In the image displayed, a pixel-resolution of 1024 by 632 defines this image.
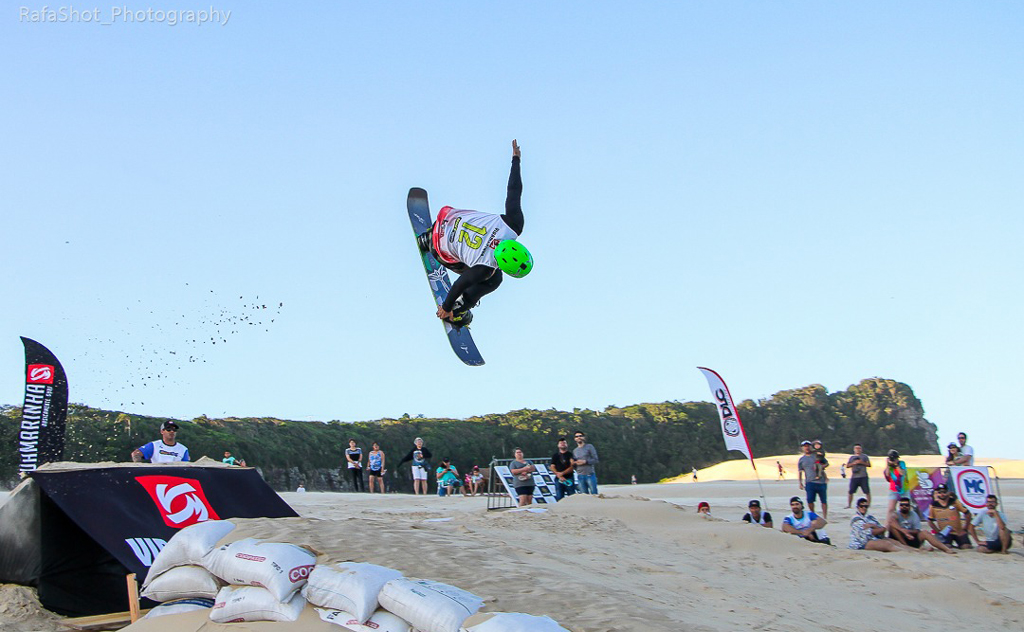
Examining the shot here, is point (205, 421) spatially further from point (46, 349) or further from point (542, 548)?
point (542, 548)

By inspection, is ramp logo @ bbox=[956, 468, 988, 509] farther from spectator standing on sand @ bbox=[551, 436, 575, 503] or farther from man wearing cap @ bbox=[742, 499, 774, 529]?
spectator standing on sand @ bbox=[551, 436, 575, 503]

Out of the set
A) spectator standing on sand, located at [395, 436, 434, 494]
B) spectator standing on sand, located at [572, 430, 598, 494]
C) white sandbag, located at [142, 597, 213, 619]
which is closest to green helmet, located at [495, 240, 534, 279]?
white sandbag, located at [142, 597, 213, 619]

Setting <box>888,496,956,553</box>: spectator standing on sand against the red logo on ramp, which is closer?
<box>888,496,956,553</box>: spectator standing on sand

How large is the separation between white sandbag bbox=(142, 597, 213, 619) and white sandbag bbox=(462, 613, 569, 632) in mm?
1993

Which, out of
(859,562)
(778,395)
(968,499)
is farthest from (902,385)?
(859,562)

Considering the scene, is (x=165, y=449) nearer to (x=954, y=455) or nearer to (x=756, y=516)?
(x=756, y=516)

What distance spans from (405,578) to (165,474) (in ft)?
8.99

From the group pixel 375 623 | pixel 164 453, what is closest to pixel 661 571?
pixel 375 623

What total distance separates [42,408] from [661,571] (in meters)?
9.38

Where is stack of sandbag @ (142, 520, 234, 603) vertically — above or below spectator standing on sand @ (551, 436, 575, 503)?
below

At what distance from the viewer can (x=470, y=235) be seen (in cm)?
930

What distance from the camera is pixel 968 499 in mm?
12258

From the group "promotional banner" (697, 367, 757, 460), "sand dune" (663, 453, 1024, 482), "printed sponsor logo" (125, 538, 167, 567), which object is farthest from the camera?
"sand dune" (663, 453, 1024, 482)

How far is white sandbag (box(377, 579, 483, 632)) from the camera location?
5141 millimetres
